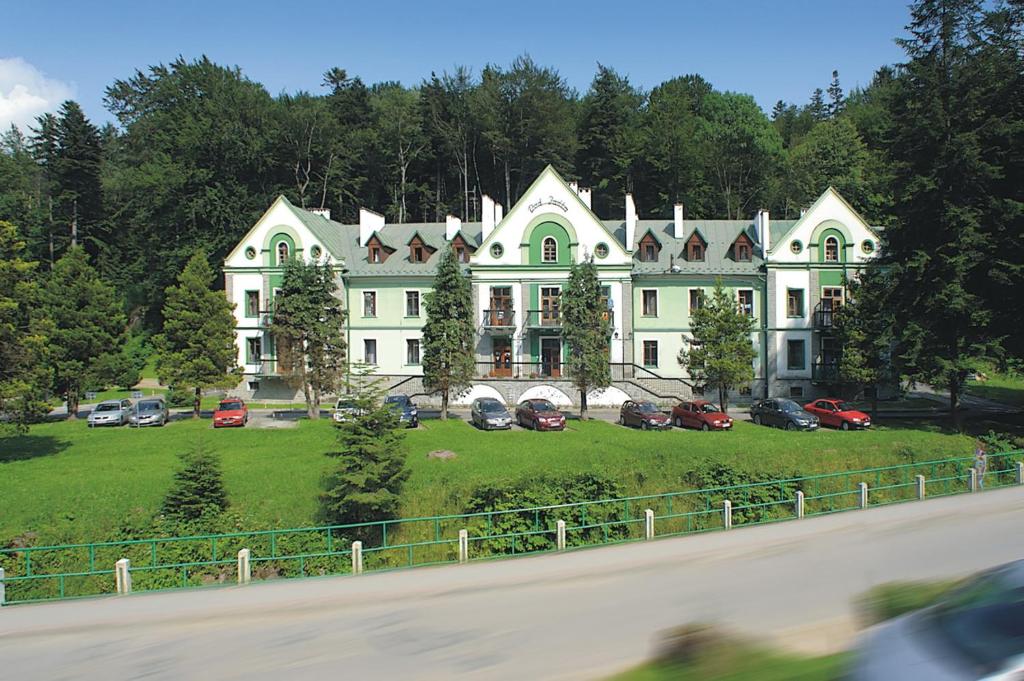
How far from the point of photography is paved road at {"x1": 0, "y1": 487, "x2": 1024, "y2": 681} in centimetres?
750

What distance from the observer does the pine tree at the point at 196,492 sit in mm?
18375

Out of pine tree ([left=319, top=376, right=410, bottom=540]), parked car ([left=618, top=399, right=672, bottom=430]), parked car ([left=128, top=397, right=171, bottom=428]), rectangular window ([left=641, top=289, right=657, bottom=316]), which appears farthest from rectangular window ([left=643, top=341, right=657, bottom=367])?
parked car ([left=128, top=397, right=171, bottom=428])

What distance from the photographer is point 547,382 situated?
36406mm

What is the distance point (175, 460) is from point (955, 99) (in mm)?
33100

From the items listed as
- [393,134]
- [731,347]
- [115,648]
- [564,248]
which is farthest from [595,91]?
[115,648]

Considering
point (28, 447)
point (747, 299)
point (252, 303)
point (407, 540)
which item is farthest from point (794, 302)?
point (28, 447)

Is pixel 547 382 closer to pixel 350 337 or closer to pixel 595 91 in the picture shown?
pixel 350 337

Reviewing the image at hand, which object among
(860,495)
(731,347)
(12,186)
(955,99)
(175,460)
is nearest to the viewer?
(860,495)

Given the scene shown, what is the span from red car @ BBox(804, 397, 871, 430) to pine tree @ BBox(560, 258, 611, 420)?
9.19 m

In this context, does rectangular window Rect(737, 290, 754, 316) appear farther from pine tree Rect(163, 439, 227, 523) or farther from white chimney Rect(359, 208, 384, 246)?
pine tree Rect(163, 439, 227, 523)

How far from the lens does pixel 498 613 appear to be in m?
8.73

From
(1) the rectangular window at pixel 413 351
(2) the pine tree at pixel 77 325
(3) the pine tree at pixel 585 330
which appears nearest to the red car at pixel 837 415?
(3) the pine tree at pixel 585 330

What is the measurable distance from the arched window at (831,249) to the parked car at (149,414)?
3487cm

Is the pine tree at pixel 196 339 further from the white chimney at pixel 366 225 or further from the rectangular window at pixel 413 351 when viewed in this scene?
the white chimney at pixel 366 225
